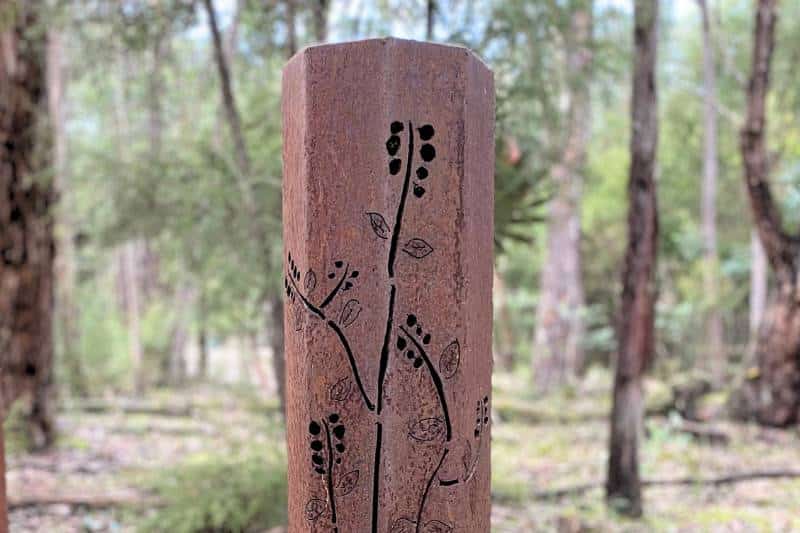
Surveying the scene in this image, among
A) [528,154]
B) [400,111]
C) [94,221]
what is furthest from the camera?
[94,221]

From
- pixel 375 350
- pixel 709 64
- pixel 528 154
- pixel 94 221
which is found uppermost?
pixel 709 64

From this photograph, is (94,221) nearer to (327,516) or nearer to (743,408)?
(327,516)

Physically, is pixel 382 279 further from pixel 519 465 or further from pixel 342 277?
pixel 519 465

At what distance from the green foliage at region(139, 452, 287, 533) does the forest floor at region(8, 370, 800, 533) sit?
14cm

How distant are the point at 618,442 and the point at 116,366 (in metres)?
6.22

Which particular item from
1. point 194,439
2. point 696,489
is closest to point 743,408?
point 696,489

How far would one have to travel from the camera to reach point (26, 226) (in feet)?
15.6

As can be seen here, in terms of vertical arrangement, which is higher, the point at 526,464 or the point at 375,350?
the point at 375,350

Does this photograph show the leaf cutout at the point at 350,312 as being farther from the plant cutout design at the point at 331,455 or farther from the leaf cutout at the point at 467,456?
the leaf cutout at the point at 467,456

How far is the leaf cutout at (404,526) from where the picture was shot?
63.7 inches

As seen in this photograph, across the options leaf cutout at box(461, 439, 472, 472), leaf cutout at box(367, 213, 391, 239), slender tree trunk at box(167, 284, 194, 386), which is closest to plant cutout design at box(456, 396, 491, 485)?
leaf cutout at box(461, 439, 472, 472)

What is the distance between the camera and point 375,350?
161 cm

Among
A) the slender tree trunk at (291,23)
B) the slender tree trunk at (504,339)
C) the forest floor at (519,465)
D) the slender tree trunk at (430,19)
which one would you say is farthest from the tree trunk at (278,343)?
the slender tree trunk at (504,339)

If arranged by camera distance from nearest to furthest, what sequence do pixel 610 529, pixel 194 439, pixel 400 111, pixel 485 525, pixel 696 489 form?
pixel 400 111
pixel 485 525
pixel 610 529
pixel 696 489
pixel 194 439
